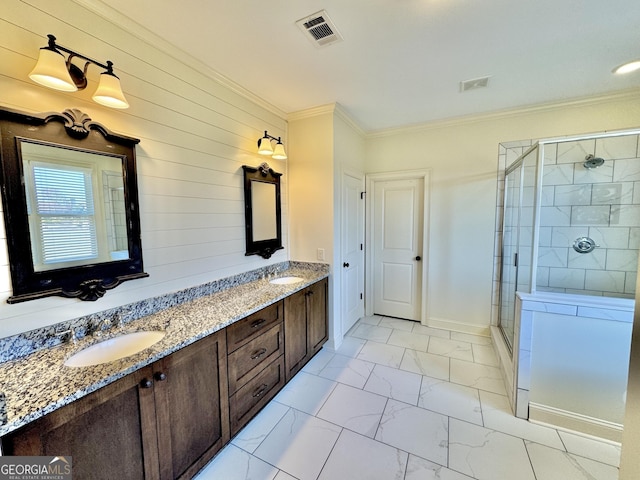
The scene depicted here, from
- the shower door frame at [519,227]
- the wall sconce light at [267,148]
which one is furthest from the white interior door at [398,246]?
the wall sconce light at [267,148]

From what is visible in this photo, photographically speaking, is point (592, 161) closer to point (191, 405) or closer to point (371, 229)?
point (371, 229)

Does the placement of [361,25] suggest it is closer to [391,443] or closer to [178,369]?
[178,369]

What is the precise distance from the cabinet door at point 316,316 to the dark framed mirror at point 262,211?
613 mm

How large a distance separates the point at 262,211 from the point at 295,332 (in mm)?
1224

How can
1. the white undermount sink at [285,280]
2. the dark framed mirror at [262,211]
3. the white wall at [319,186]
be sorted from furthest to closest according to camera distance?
the white wall at [319,186] → the white undermount sink at [285,280] → the dark framed mirror at [262,211]

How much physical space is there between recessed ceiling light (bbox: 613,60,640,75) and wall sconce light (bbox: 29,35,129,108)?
11.6 ft

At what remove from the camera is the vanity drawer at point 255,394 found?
68.7 inches

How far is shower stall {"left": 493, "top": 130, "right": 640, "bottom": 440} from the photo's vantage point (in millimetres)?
1823

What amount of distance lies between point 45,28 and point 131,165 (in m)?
0.69

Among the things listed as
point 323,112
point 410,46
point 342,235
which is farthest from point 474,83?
point 342,235

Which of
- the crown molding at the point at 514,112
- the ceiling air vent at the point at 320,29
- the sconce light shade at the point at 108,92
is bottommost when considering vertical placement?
the sconce light shade at the point at 108,92

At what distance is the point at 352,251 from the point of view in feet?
11.2

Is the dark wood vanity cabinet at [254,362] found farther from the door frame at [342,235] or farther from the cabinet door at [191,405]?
the door frame at [342,235]

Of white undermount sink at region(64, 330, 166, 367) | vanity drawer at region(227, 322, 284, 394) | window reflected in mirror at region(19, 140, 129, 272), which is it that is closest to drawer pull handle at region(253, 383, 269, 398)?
vanity drawer at region(227, 322, 284, 394)
